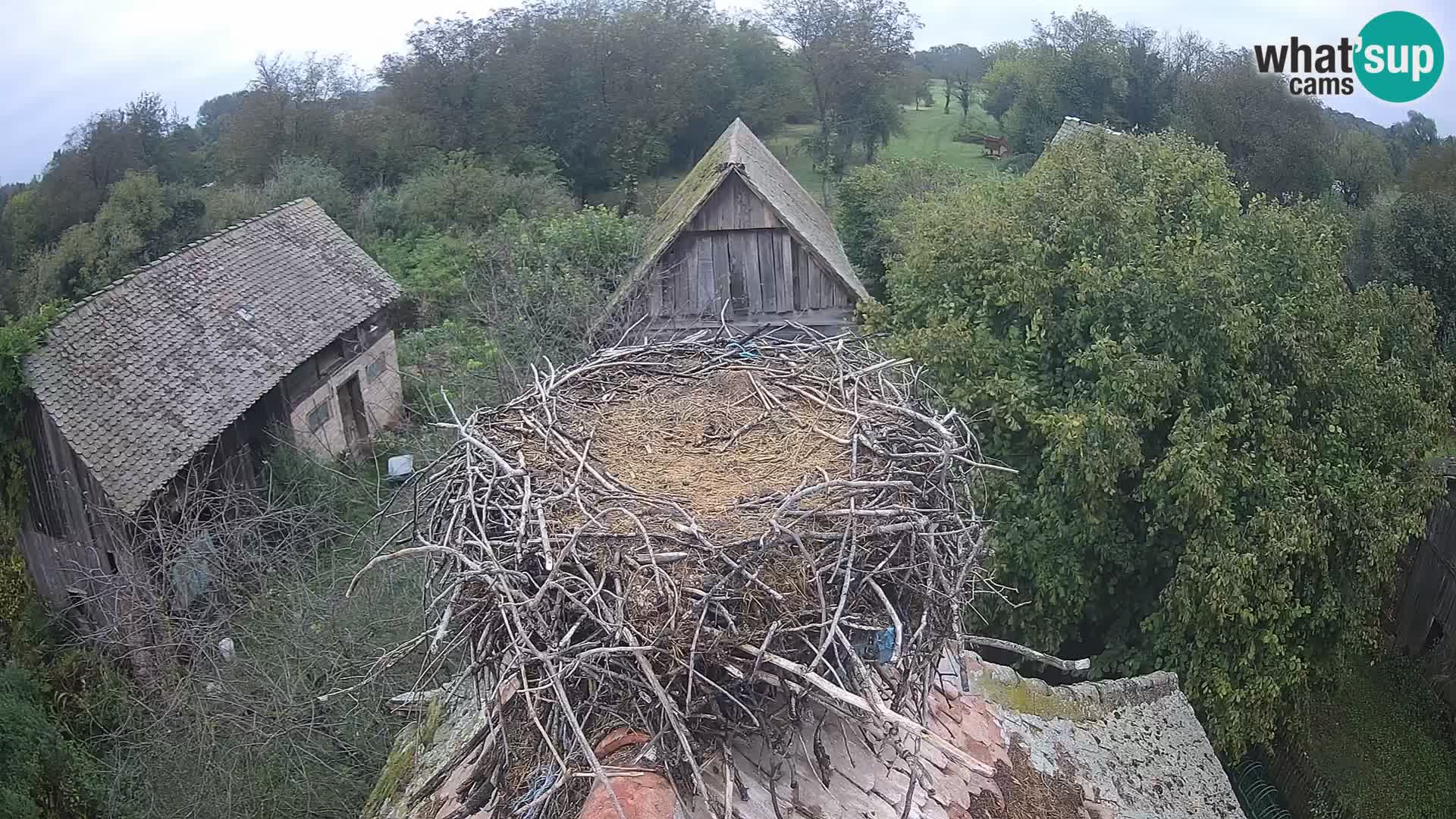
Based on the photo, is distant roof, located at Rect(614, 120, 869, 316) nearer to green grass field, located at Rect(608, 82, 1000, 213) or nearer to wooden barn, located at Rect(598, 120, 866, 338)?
wooden barn, located at Rect(598, 120, 866, 338)

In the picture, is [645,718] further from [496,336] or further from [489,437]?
[496,336]

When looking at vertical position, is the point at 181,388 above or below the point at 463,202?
below

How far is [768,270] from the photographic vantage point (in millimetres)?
12047

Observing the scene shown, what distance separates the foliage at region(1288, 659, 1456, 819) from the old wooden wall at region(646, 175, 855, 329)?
6716mm

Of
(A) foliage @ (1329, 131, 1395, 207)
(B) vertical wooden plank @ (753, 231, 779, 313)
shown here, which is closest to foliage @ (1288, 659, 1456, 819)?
(B) vertical wooden plank @ (753, 231, 779, 313)

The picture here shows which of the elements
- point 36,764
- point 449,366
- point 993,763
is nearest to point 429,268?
point 449,366

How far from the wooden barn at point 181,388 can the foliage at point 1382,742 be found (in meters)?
11.6

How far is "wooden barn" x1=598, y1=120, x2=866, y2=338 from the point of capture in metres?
11.7

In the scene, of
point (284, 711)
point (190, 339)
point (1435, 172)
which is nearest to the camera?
point (284, 711)

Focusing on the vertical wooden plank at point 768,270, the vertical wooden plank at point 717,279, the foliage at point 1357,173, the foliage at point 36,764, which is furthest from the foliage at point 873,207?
the foliage at point 36,764

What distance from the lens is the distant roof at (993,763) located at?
3.33m

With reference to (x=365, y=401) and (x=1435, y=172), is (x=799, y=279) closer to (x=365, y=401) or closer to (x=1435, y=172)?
(x=365, y=401)

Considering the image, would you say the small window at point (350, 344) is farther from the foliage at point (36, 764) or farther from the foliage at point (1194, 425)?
the foliage at point (1194, 425)

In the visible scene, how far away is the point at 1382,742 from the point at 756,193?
8.99m
